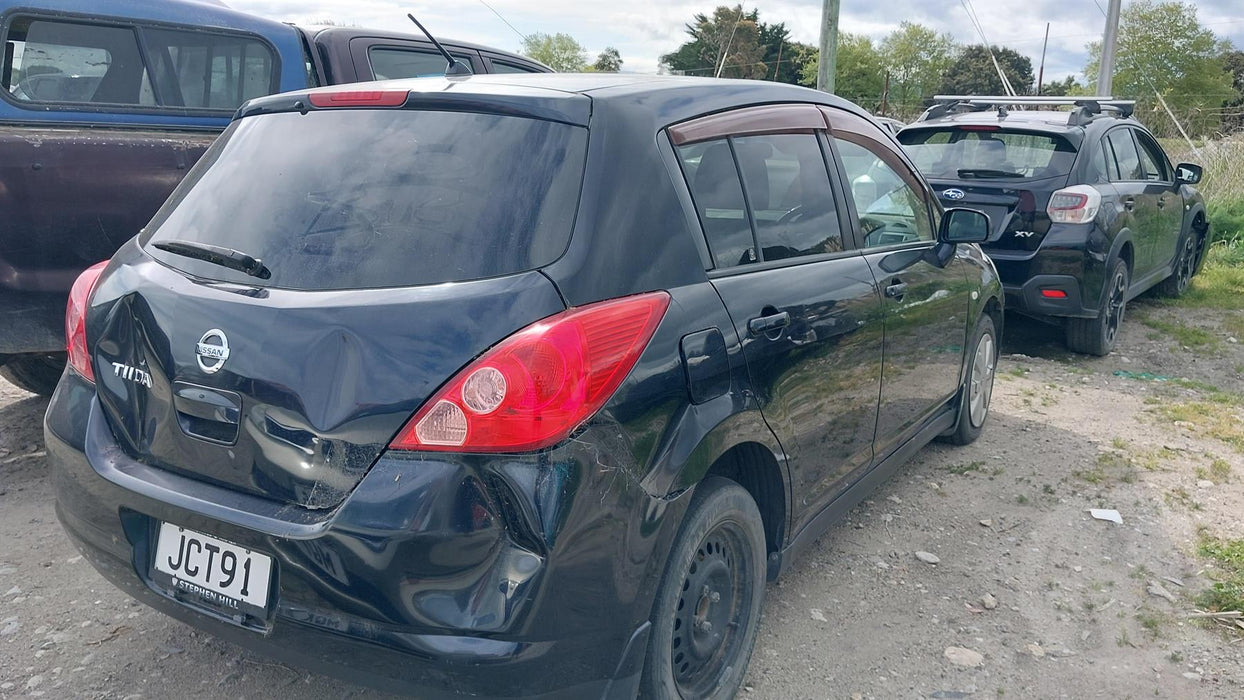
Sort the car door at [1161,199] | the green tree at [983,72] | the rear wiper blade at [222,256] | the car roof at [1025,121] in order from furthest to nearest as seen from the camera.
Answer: the green tree at [983,72], the car door at [1161,199], the car roof at [1025,121], the rear wiper blade at [222,256]

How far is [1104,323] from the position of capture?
6.97 metres

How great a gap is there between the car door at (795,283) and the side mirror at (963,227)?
3.06 feet

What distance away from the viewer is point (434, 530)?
6.47ft

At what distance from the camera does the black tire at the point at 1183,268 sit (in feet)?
30.1

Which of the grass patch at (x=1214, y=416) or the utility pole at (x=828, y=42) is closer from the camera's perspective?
the grass patch at (x=1214, y=416)

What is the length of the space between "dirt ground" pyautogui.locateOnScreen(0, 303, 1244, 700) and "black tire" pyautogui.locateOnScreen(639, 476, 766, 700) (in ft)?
0.81

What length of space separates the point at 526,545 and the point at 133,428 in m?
1.09

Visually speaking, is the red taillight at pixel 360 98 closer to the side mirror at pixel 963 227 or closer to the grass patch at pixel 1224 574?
the side mirror at pixel 963 227

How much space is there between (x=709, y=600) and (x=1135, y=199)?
20.3ft

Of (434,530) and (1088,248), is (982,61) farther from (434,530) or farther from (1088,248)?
(434,530)

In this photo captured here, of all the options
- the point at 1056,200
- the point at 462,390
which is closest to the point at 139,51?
the point at 462,390

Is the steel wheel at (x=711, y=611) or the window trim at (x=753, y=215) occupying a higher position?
the window trim at (x=753, y=215)

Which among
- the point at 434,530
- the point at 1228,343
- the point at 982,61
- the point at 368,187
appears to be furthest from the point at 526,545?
the point at 982,61

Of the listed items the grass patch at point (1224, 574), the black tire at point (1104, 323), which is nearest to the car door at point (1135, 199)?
the black tire at point (1104, 323)
